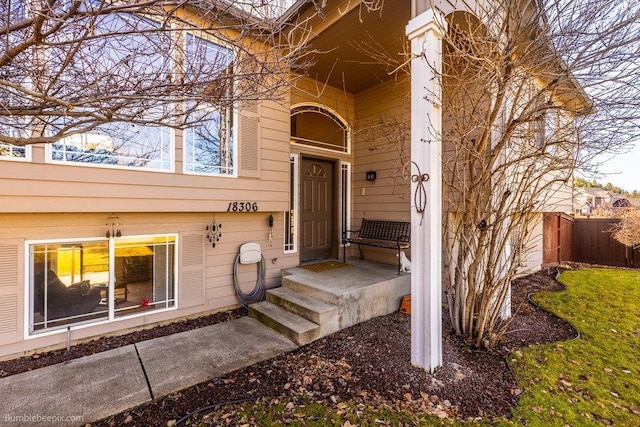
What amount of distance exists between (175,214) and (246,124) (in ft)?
5.59

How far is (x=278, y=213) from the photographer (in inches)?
201

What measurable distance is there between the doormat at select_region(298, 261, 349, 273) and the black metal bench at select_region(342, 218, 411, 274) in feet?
0.85

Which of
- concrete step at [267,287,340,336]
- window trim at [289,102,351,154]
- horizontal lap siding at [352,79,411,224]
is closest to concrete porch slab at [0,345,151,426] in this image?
concrete step at [267,287,340,336]

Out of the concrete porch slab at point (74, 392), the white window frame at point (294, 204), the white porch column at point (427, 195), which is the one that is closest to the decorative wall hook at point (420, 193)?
the white porch column at point (427, 195)

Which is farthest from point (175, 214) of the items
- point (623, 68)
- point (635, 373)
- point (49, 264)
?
point (635, 373)

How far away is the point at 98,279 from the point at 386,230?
4.52 metres

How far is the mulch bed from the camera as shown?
7.59 ft

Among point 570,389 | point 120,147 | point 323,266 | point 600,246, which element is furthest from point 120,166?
point 600,246

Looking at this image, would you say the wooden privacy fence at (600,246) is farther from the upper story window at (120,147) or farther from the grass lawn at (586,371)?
the upper story window at (120,147)

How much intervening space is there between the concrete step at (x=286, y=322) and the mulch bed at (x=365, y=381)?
5.0 inches

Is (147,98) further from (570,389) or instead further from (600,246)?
(600,246)

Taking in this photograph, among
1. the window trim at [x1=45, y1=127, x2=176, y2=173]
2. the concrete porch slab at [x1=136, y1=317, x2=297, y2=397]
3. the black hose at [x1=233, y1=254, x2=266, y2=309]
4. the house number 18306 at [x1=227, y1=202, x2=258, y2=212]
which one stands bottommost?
the concrete porch slab at [x1=136, y1=317, x2=297, y2=397]

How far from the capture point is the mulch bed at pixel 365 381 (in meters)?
2.31

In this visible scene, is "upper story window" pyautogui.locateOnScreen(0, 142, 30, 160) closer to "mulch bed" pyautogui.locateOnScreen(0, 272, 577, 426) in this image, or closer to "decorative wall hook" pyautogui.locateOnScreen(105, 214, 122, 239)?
"decorative wall hook" pyautogui.locateOnScreen(105, 214, 122, 239)
